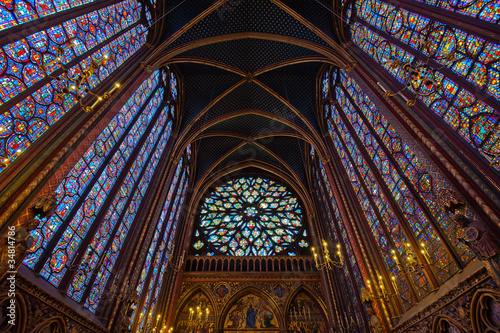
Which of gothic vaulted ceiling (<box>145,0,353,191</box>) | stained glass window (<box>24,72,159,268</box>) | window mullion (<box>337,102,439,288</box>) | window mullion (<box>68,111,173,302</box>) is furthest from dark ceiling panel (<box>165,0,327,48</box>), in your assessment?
window mullion (<box>68,111,173,302</box>)

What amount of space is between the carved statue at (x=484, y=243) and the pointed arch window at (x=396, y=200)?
1.40 m

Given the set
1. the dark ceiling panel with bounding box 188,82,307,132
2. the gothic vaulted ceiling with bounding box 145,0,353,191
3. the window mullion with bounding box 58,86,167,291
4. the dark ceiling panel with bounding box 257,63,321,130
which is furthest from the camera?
the dark ceiling panel with bounding box 188,82,307,132

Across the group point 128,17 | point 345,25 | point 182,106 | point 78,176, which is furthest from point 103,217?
point 345,25

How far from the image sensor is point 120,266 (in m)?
9.02

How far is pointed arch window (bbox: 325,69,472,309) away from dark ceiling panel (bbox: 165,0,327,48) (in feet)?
10.7

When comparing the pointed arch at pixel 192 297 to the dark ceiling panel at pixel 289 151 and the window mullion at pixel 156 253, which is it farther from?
the dark ceiling panel at pixel 289 151

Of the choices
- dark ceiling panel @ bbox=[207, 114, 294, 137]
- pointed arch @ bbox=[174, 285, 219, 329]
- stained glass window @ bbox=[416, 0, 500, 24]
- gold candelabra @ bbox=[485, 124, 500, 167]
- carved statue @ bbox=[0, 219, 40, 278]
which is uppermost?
dark ceiling panel @ bbox=[207, 114, 294, 137]

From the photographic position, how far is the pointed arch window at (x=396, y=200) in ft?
22.1

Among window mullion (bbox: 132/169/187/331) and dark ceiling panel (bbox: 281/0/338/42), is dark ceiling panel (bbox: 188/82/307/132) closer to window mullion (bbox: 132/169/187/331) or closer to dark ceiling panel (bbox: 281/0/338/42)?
window mullion (bbox: 132/169/187/331)

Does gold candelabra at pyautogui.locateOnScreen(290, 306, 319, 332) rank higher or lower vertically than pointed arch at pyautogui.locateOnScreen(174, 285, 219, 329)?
lower

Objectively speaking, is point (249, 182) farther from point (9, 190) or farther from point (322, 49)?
point (9, 190)

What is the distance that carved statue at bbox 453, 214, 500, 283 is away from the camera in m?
4.55

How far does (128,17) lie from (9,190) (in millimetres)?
7699

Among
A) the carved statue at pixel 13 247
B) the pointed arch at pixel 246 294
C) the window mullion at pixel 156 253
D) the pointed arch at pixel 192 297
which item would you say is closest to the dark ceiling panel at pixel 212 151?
the window mullion at pixel 156 253
